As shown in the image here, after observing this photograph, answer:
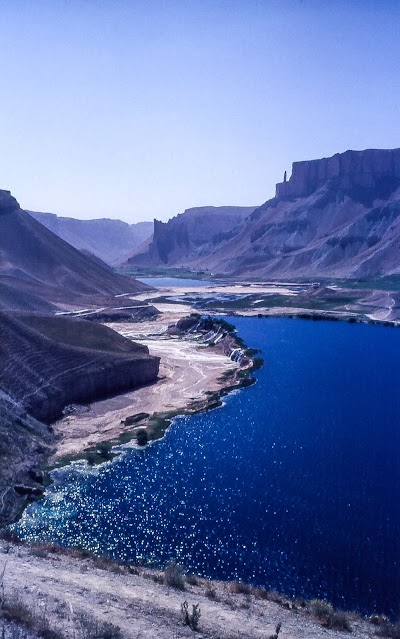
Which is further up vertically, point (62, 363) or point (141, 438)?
point (62, 363)

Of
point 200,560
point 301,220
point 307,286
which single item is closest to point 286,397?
point 200,560

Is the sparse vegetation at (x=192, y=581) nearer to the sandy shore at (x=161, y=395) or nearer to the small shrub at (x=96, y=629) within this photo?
the small shrub at (x=96, y=629)

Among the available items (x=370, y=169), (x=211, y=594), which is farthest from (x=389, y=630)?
(x=370, y=169)

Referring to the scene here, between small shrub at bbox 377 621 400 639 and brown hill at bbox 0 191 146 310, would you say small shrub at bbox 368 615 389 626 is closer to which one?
small shrub at bbox 377 621 400 639

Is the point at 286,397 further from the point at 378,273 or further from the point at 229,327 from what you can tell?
the point at 378,273

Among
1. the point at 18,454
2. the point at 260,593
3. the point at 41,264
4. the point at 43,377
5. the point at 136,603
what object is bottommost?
the point at 260,593

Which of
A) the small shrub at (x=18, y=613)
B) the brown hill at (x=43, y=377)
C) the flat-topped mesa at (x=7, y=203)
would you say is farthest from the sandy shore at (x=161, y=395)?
the flat-topped mesa at (x=7, y=203)

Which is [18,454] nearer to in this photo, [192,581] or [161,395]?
[192,581]
